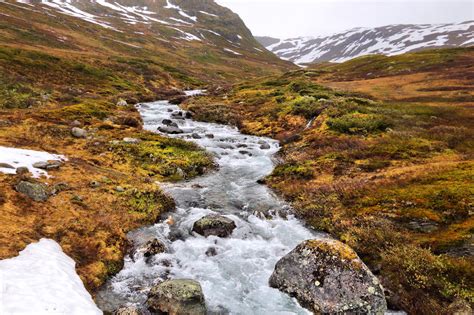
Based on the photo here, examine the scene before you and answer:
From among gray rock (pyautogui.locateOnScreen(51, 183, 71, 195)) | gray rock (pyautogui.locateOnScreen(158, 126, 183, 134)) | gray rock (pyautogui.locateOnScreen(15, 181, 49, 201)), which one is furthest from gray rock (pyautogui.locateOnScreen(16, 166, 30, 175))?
gray rock (pyautogui.locateOnScreen(158, 126, 183, 134))

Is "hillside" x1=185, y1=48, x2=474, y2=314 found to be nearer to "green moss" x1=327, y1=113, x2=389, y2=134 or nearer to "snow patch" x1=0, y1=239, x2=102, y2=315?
"green moss" x1=327, y1=113, x2=389, y2=134

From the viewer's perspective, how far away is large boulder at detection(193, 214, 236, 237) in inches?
639

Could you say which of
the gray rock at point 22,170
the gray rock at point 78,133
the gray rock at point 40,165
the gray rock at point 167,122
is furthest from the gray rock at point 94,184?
the gray rock at point 167,122

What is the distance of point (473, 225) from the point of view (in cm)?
1369

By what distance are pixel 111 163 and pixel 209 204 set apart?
8.58 metres

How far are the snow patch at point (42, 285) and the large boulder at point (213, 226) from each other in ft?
19.5

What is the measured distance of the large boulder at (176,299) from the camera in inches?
421

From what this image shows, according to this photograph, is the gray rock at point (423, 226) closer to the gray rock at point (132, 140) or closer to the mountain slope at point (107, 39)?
the gray rock at point (132, 140)

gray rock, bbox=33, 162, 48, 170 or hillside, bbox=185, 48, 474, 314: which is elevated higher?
hillside, bbox=185, 48, 474, 314

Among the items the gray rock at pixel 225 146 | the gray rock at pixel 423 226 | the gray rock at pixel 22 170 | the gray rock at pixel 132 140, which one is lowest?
the gray rock at pixel 225 146

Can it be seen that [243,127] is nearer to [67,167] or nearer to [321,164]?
[321,164]

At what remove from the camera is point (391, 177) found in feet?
67.4

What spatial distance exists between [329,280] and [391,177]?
450 inches

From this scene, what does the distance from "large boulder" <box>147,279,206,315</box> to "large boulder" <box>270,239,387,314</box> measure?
319 cm
